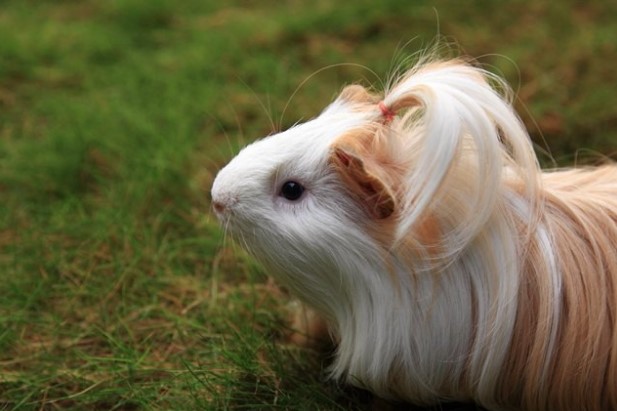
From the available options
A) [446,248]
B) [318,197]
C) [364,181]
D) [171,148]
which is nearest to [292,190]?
[318,197]

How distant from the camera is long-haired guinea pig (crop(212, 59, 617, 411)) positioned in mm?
1691

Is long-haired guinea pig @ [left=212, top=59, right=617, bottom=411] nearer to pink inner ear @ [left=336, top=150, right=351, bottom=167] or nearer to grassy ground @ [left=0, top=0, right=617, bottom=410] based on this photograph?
pink inner ear @ [left=336, top=150, right=351, bottom=167]

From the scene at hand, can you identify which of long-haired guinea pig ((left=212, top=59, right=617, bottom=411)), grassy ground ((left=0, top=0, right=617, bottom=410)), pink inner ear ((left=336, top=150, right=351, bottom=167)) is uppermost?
pink inner ear ((left=336, top=150, right=351, bottom=167))

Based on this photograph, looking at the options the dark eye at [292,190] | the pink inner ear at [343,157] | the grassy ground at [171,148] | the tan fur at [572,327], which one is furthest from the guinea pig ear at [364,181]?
the grassy ground at [171,148]

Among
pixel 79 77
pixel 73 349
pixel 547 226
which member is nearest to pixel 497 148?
pixel 547 226

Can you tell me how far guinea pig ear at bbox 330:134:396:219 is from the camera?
5.55 feet

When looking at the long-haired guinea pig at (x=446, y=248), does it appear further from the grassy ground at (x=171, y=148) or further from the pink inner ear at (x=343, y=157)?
the grassy ground at (x=171, y=148)

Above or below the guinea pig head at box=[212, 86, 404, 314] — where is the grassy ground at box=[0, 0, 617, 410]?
below

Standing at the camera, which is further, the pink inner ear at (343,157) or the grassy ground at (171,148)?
the grassy ground at (171,148)

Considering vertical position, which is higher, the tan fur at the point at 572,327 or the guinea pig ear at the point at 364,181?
the guinea pig ear at the point at 364,181

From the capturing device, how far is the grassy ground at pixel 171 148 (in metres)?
2.19

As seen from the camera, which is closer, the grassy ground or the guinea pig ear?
the guinea pig ear

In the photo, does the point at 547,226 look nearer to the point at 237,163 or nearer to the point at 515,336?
the point at 515,336

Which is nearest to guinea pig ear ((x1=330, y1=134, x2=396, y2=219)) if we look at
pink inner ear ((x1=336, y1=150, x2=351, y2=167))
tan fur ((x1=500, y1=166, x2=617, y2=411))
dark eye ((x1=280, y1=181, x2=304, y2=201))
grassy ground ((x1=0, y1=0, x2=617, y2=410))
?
pink inner ear ((x1=336, y1=150, x2=351, y2=167))
